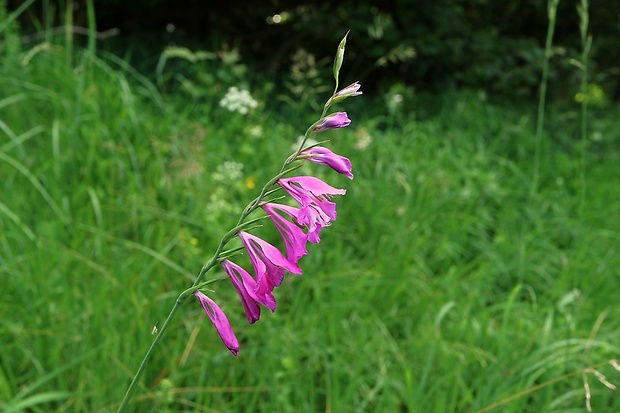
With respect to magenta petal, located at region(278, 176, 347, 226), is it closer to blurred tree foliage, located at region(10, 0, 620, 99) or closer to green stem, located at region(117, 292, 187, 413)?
green stem, located at region(117, 292, 187, 413)

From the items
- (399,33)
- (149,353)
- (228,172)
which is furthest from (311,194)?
(399,33)

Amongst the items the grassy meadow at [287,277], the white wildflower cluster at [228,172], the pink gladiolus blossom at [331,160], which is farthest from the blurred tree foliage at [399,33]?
the pink gladiolus blossom at [331,160]

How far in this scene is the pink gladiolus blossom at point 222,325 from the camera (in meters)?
0.78

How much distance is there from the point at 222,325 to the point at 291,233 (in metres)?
0.15

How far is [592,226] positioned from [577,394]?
6.84 feet

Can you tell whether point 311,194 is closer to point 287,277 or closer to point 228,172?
point 287,277

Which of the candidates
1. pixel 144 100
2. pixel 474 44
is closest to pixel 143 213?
pixel 144 100

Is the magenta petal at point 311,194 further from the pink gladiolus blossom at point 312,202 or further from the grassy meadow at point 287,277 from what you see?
the grassy meadow at point 287,277

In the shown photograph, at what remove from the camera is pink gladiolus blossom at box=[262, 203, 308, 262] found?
2.49 ft

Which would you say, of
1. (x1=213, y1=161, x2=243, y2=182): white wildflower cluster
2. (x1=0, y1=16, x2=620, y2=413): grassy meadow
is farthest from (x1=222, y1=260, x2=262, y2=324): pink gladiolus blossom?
(x1=213, y1=161, x2=243, y2=182): white wildflower cluster

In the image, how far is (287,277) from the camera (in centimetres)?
225

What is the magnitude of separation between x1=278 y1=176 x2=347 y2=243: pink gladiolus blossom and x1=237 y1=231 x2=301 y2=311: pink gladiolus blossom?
0.05 meters

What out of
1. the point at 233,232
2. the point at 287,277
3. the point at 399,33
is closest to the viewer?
the point at 233,232

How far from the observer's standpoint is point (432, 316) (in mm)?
2320
